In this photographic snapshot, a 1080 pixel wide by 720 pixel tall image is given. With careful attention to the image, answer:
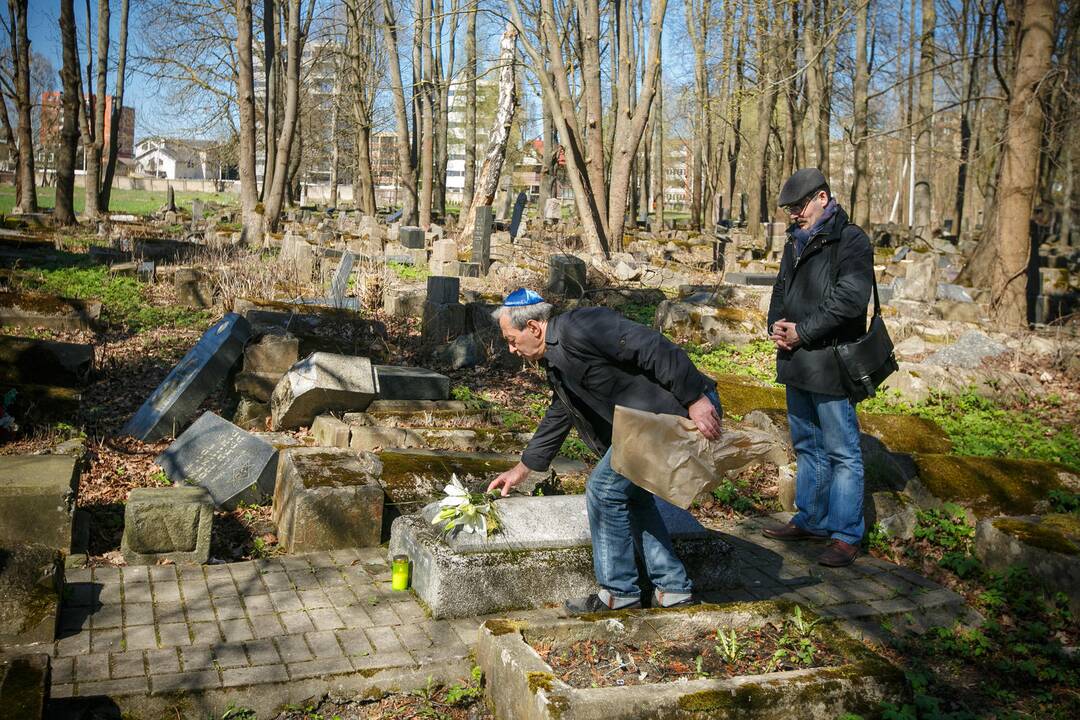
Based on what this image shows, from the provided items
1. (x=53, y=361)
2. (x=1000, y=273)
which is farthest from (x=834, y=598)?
(x=1000, y=273)

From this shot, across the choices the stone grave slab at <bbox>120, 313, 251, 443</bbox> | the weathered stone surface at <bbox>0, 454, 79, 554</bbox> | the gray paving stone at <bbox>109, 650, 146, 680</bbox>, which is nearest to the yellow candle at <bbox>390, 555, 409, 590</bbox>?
the gray paving stone at <bbox>109, 650, 146, 680</bbox>

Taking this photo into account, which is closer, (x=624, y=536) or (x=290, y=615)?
(x=624, y=536)

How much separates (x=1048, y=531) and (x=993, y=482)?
104cm

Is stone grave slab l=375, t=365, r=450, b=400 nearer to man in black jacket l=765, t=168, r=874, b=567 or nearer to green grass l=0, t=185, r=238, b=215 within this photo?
man in black jacket l=765, t=168, r=874, b=567

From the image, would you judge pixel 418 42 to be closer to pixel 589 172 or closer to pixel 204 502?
pixel 589 172

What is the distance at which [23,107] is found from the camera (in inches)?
1046

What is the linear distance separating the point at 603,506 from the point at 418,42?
33065mm

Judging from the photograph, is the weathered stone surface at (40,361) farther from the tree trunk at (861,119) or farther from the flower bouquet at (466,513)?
the tree trunk at (861,119)

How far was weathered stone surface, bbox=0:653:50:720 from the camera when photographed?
2.97 meters

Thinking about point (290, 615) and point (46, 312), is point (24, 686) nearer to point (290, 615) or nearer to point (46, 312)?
point (290, 615)

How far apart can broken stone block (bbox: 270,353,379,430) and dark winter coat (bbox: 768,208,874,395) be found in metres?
3.73

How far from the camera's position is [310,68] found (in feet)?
120

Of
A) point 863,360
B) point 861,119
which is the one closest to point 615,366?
point 863,360

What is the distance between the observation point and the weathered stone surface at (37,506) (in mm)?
4836
